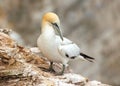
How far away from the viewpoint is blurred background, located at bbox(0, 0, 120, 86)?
58.5 ft

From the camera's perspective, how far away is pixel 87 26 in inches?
727

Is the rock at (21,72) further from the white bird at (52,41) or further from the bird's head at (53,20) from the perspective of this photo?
the bird's head at (53,20)

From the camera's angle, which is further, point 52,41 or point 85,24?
point 85,24

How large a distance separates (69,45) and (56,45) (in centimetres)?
27

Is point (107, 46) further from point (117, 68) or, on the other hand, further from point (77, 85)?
point (77, 85)

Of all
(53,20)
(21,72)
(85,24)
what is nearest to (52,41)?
(53,20)

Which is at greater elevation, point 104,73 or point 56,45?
point 104,73

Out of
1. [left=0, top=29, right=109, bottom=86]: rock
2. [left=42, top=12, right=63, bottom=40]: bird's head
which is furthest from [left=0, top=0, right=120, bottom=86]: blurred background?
[left=0, top=29, right=109, bottom=86]: rock

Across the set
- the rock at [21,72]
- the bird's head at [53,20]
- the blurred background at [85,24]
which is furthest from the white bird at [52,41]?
the blurred background at [85,24]

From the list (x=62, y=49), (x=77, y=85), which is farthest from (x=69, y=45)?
(x=77, y=85)

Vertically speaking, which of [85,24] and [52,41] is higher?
[85,24]

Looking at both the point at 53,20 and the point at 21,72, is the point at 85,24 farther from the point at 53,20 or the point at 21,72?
the point at 21,72

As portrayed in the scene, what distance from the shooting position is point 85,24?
18.5 metres

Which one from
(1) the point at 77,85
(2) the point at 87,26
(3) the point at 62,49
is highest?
(2) the point at 87,26
